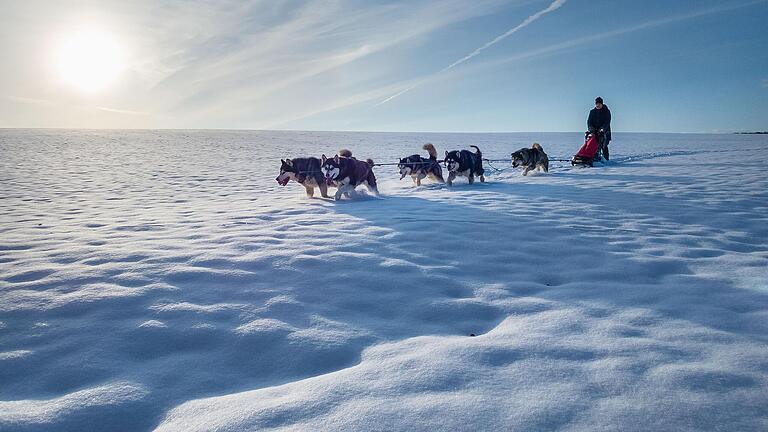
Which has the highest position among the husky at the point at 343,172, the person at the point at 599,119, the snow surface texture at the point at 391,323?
the person at the point at 599,119

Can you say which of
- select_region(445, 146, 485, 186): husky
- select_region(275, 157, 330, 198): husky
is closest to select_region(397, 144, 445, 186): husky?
select_region(445, 146, 485, 186): husky

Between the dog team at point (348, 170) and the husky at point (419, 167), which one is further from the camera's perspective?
the husky at point (419, 167)

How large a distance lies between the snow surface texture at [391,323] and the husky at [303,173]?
234 centimetres

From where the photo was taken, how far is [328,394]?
1.66 m

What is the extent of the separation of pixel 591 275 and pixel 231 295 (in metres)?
2.84

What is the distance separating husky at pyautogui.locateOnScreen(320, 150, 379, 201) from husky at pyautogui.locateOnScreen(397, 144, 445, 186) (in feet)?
4.18

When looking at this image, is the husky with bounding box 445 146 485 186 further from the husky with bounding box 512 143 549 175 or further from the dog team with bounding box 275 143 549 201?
the husky with bounding box 512 143 549 175

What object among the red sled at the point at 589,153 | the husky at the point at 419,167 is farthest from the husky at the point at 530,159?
the husky at the point at 419,167

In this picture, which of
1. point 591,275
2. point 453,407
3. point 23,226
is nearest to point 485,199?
point 591,275

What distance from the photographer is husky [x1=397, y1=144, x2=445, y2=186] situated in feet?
30.1

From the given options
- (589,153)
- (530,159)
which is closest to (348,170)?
(530,159)

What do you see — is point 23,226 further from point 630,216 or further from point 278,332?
point 630,216

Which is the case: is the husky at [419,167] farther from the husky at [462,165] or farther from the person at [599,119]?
the person at [599,119]

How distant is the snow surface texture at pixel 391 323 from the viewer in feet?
5.12
